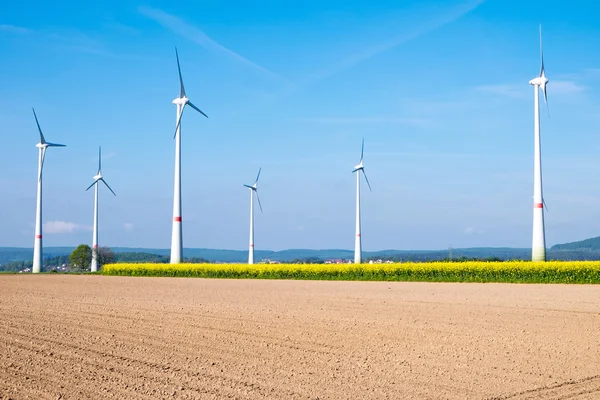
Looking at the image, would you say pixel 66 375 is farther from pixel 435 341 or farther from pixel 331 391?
pixel 435 341

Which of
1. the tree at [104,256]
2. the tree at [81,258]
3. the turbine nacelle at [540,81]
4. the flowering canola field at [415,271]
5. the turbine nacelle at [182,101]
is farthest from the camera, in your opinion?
the tree at [104,256]

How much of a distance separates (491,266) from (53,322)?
31.1 metres

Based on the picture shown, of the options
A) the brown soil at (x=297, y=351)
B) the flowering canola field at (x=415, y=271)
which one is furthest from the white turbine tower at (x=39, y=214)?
the brown soil at (x=297, y=351)

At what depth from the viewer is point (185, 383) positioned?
42.3ft

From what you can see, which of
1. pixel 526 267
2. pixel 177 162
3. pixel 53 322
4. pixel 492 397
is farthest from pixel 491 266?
pixel 492 397

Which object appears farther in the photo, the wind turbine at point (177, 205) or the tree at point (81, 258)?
the tree at point (81, 258)

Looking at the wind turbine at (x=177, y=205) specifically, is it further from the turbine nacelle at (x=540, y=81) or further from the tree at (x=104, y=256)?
the tree at (x=104, y=256)

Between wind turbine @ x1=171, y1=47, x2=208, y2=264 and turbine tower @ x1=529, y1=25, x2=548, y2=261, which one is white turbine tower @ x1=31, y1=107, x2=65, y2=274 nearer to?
wind turbine @ x1=171, y1=47, x2=208, y2=264

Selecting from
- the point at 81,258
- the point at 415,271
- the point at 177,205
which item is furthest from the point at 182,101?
the point at 81,258

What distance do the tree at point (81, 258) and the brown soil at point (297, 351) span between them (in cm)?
6745

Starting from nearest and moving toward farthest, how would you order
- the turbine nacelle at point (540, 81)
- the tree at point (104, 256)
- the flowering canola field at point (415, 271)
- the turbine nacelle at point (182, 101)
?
the flowering canola field at point (415, 271) → the turbine nacelle at point (540, 81) → the turbine nacelle at point (182, 101) → the tree at point (104, 256)

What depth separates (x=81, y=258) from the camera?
92.7 meters

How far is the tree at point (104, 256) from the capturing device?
9402 centimetres

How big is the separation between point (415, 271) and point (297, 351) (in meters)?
32.6
